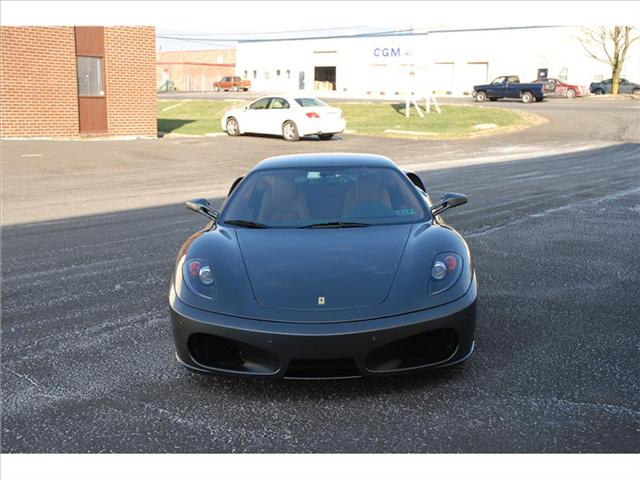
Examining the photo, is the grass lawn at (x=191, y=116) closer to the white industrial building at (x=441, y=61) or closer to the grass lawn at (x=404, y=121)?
the grass lawn at (x=404, y=121)

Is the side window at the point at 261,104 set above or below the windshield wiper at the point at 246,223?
above

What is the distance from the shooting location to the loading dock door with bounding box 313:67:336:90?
7756 centimetres

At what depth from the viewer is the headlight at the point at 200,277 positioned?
4.23m

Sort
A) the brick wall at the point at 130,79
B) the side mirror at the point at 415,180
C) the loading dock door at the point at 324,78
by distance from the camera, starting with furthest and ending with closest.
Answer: the loading dock door at the point at 324,78, the brick wall at the point at 130,79, the side mirror at the point at 415,180

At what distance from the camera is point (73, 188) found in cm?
1311

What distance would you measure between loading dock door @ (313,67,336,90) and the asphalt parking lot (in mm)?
68056

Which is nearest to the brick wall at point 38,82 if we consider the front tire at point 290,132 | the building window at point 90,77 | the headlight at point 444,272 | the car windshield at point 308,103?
the building window at point 90,77

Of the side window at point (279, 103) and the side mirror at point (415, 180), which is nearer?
the side mirror at point (415, 180)

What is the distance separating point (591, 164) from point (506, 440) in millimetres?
15165

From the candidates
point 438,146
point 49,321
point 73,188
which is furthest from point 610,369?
point 438,146

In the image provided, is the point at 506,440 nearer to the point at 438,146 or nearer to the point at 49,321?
the point at 49,321

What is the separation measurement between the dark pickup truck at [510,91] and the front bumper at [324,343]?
4263 centimetres

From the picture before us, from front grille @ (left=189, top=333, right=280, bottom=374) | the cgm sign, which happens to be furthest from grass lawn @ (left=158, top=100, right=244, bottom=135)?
front grille @ (left=189, top=333, right=280, bottom=374)

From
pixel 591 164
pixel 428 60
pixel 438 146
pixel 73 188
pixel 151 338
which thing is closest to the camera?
pixel 151 338
